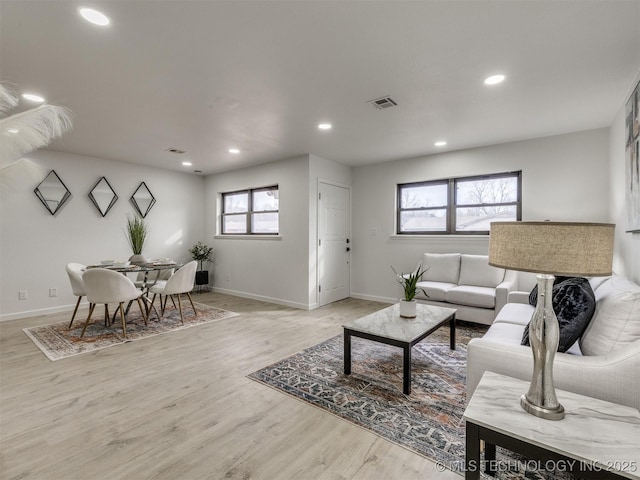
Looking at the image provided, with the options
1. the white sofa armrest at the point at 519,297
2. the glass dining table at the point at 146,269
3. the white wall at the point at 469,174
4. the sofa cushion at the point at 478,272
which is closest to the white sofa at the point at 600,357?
the white sofa armrest at the point at 519,297

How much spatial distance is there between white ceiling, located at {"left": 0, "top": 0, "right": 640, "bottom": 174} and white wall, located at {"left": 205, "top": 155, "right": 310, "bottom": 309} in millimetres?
1369

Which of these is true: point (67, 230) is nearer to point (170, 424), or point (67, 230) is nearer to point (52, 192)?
point (52, 192)

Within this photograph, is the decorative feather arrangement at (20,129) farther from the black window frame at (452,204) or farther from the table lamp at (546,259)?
the black window frame at (452,204)

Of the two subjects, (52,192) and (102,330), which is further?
(52,192)

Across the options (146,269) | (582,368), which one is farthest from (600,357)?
(146,269)

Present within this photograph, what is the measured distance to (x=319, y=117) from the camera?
10.8ft

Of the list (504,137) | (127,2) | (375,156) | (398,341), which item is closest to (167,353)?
(398,341)

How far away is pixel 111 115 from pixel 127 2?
1.97 m

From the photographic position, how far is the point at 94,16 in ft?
5.86

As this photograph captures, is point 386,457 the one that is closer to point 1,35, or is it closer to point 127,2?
point 127,2

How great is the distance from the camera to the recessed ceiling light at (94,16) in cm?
175

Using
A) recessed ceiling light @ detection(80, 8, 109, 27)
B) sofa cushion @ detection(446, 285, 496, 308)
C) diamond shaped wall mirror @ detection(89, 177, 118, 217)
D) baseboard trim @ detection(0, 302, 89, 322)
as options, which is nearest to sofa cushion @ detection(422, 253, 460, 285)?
sofa cushion @ detection(446, 285, 496, 308)

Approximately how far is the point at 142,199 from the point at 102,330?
8.69 ft

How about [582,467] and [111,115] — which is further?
[111,115]
